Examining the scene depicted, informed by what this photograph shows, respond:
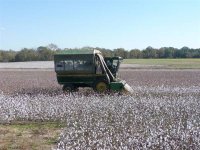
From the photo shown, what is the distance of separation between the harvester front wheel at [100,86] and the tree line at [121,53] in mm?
64591

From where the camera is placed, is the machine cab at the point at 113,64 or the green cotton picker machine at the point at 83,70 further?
the machine cab at the point at 113,64

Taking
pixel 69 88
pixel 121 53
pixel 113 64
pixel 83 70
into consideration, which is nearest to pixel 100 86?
pixel 83 70

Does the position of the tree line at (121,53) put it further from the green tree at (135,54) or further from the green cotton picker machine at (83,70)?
the green cotton picker machine at (83,70)

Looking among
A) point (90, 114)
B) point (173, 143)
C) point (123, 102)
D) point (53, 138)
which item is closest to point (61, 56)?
point (123, 102)

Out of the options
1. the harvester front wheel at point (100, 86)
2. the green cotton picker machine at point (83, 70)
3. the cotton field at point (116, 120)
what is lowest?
the cotton field at point (116, 120)

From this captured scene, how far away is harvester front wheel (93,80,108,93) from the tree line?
2543 inches

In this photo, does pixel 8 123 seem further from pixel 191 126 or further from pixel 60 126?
pixel 191 126

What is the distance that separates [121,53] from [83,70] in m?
71.4

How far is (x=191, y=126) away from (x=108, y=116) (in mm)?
2930

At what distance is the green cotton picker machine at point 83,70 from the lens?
1944 cm

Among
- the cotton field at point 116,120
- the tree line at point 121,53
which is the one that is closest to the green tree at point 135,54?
the tree line at point 121,53

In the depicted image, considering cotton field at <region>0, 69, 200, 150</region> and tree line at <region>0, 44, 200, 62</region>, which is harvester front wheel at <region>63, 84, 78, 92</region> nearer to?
cotton field at <region>0, 69, 200, 150</region>

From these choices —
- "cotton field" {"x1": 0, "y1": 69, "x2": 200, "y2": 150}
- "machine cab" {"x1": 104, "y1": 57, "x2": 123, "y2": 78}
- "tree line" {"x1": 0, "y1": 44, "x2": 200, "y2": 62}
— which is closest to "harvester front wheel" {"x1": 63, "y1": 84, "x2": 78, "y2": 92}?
"machine cab" {"x1": 104, "y1": 57, "x2": 123, "y2": 78}

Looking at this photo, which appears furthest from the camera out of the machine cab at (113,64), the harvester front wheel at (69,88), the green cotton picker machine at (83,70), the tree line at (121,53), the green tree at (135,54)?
the green tree at (135,54)
